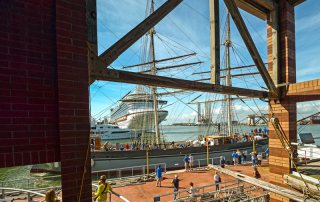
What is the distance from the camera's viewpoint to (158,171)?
45.6ft

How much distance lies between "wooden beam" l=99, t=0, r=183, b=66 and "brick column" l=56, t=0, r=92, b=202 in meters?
0.40

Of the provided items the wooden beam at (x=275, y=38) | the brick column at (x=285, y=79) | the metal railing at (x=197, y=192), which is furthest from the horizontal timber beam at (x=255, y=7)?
the metal railing at (x=197, y=192)

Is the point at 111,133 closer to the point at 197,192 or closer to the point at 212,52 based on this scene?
the point at 197,192

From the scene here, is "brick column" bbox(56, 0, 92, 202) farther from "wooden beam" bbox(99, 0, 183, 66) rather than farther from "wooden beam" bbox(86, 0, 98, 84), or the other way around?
"wooden beam" bbox(99, 0, 183, 66)

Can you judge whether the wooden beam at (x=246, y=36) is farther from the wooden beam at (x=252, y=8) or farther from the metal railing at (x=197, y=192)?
the metal railing at (x=197, y=192)

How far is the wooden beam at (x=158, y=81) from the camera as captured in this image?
3166mm

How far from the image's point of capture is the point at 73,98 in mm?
2672

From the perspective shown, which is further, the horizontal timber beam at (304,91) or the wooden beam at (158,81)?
the horizontal timber beam at (304,91)

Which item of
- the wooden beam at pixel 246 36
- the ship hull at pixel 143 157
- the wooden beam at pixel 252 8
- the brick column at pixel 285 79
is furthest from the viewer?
the ship hull at pixel 143 157

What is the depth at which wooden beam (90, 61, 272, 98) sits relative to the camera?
10.4ft

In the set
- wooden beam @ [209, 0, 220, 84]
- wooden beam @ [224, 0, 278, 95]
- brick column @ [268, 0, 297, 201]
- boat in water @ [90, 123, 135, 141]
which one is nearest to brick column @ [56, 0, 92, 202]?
wooden beam @ [209, 0, 220, 84]

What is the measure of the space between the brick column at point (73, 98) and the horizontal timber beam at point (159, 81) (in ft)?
1.18

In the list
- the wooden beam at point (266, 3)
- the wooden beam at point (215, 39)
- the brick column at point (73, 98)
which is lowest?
the brick column at point (73, 98)

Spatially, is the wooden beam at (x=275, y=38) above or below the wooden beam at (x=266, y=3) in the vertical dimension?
below
